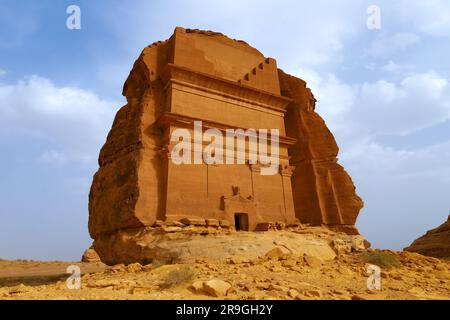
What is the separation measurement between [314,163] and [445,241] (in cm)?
1182

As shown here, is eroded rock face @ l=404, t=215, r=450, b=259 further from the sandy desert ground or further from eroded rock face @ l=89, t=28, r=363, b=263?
the sandy desert ground

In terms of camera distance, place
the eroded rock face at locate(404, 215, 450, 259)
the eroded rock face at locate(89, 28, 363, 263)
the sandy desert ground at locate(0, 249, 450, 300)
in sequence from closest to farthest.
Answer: the sandy desert ground at locate(0, 249, 450, 300), the eroded rock face at locate(89, 28, 363, 263), the eroded rock face at locate(404, 215, 450, 259)

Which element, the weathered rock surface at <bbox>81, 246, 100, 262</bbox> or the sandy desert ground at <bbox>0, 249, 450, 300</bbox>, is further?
the weathered rock surface at <bbox>81, 246, 100, 262</bbox>

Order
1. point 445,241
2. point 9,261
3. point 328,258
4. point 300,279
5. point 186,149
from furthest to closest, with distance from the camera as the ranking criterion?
point 9,261 < point 445,241 < point 186,149 < point 328,258 < point 300,279

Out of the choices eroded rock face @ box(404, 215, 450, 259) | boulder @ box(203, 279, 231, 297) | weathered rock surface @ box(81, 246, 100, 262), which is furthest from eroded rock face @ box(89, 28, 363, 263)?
weathered rock surface @ box(81, 246, 100, 262)

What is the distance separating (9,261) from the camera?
32.8 m

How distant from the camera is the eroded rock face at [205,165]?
1291cm

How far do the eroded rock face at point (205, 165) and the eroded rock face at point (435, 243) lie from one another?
9.03 meters

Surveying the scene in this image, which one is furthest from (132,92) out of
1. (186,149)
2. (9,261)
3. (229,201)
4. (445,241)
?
(9,261)

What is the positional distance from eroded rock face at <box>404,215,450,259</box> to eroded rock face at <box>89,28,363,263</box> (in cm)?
903

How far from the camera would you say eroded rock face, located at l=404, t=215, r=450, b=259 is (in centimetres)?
2128

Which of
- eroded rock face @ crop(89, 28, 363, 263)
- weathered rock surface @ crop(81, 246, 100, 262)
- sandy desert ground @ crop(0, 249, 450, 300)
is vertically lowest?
weathered rock surface @ crop(81, 246, 100, 262)

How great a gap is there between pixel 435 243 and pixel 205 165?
18277 mm

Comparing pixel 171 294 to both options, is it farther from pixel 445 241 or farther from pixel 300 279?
pixel 445 241
